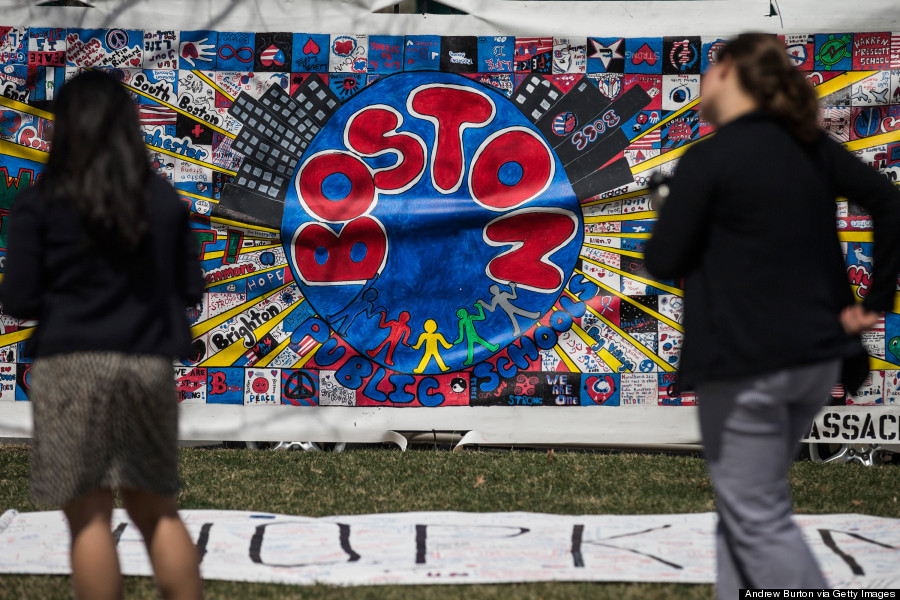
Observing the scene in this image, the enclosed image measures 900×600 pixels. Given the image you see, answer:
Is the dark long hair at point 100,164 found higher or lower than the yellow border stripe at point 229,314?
higher

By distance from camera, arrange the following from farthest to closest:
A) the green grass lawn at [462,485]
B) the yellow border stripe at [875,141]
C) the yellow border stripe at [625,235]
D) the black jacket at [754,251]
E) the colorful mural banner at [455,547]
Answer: the yellow border stripe at [625,235] → the yellow border stripe at [875,141] → the green grass lawn at [462,485] → the colorful mural banner at [455,547] → the black jacket at [754,251]

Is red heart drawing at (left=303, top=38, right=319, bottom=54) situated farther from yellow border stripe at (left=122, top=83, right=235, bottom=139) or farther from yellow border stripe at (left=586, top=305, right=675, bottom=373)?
yellow border stripe at (left=586, top=305, right=675, bottom=373)

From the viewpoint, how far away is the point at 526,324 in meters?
5.75

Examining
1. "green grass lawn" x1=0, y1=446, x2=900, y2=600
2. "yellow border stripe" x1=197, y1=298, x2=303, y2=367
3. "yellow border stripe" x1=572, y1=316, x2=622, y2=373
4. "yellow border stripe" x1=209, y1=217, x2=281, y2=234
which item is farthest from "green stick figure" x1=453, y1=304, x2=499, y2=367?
"yellow border stripe" x1=209, y1=217, x2=281, y2=234

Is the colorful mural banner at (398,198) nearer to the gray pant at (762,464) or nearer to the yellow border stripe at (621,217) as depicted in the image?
the yellow border stripe at (621,217)

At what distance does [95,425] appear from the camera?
7.06 ft

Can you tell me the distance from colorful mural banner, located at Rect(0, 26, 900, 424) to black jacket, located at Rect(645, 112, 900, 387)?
11.7 feet

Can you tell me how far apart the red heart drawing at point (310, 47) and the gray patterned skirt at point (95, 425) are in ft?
13.0

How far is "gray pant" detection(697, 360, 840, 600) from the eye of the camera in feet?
6.89

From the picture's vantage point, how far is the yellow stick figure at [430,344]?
5.74 meters

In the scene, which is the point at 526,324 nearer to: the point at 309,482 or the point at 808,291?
the point at 309,482

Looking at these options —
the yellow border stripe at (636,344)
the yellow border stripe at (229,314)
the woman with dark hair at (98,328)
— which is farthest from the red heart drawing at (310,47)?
the woman with dark hair at (98,328)

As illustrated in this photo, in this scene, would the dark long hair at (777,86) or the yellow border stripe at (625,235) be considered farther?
the yellow border stripe at (625,235)

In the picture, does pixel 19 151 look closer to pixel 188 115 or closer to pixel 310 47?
pixel 188 115
